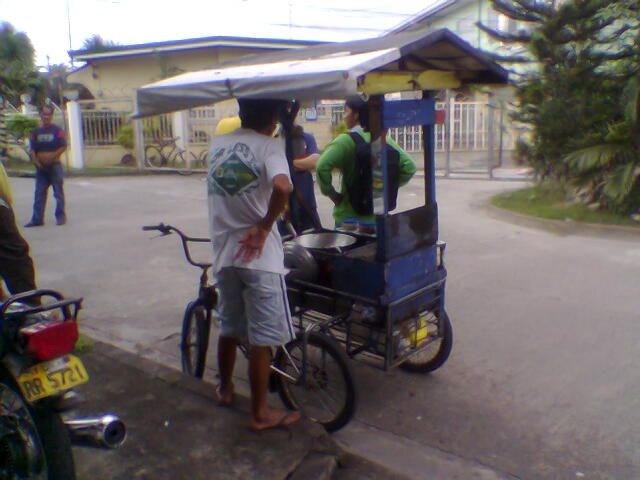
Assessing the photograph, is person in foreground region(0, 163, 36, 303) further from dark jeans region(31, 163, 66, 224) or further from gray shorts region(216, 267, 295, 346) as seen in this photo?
dark jeans region(31, 163, 66, 224)

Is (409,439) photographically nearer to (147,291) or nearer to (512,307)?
(512,307)

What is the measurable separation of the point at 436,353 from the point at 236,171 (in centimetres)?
209

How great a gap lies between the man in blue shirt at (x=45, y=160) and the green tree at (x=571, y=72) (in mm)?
7480

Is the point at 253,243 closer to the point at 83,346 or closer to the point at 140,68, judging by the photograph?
the point at 83,346

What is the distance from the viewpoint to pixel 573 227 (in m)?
9.77

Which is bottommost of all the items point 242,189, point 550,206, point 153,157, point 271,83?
point 550,206

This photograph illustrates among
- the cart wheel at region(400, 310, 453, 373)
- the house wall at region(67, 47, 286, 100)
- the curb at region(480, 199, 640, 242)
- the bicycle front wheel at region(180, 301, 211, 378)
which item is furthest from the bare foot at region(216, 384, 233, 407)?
the house wall at region(67, 47, 286, 100)

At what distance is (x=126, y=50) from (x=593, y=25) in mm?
17185

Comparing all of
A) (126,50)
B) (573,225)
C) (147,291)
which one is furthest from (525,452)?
(126,50)

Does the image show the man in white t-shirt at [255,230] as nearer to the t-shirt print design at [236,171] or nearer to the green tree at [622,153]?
the t-shirt print design at [236,171]

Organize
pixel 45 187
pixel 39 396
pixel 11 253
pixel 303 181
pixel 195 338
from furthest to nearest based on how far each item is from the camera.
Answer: pixel 45 187 < pixel 303 181 < pixel 195 338 < pixel 11 253 < pixel 39 396

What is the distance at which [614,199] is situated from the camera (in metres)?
9.98

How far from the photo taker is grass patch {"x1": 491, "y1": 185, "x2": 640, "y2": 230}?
10008 mm

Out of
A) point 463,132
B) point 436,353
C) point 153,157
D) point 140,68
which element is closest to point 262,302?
point 436,353
